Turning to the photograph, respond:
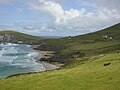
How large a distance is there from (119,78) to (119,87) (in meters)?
5.21

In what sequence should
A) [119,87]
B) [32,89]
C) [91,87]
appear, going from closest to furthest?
[119,87] < [91,87] < [32,89]

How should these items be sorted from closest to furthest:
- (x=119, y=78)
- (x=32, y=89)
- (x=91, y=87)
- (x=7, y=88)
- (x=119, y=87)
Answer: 1. (x=119, y=87)
2. (x=91, y=87)
3. (x=119, y=78)
4. (x=32, y=89)
5. (x=7, y=88)

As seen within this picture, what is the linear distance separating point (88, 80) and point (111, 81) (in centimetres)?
470

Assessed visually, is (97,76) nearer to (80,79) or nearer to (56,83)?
(80,79)

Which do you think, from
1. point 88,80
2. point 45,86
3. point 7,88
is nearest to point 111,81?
point 88,80

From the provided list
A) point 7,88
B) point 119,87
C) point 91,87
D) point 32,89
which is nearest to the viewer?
point 119,87

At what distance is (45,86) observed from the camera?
45469mm

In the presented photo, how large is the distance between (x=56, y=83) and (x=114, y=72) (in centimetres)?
977

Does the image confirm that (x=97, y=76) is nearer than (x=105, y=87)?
No

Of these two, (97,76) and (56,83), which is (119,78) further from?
(56,83)

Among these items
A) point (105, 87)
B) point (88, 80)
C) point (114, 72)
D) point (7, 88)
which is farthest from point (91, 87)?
point (7, 88)

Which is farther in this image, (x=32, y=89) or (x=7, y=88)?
(x=7, y=88)

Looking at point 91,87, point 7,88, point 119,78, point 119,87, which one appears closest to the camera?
point 119,87

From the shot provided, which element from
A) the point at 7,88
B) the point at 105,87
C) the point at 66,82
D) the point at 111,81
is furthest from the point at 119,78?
the point at 7,88
